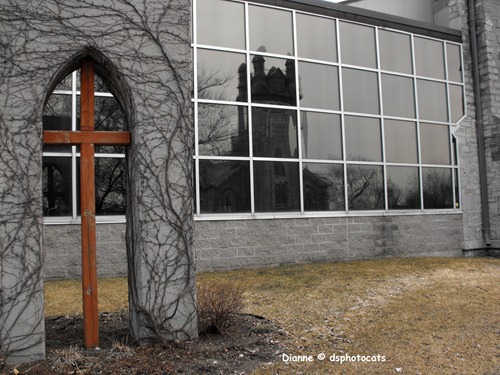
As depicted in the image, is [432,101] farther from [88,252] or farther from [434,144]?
[88,252]

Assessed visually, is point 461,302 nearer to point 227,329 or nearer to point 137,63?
point 227,329

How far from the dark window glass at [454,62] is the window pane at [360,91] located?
2936 mm

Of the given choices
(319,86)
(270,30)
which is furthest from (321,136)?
(270,30)

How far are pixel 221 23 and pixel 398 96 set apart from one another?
5.31 m

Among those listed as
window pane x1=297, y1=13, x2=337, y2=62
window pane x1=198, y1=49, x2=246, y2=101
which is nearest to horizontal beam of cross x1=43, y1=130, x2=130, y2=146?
window pane x1=198, y1=49, x2=246, y2=101

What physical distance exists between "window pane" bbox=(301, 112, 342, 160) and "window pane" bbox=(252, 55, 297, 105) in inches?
→ 25.3

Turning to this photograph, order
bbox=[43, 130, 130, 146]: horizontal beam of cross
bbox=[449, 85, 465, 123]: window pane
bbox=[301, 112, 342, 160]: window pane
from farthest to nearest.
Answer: bbox=[449, 85, 465, 123]: window pane < bbox=[301, 112, 342, 160]: window pane < bbox=[43, 130, 130, 146]: horizontal beam of cross

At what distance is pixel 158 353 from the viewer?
390 cm

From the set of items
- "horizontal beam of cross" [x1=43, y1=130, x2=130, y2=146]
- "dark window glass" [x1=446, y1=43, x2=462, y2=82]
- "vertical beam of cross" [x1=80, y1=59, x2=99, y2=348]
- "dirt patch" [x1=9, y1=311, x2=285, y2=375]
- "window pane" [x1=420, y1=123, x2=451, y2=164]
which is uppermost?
"dark window glass" [x1=446, y1=43, x2=462, y2=82]

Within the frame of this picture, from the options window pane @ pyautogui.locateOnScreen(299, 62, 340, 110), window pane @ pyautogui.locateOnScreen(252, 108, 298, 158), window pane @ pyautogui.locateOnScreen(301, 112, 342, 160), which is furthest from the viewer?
window pane @ pyautogui.locateOnScreen(299, 62, 340, 110)

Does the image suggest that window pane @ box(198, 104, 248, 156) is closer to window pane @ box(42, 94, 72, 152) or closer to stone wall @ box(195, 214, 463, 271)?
stone wall @ box(195, 214, 463, 271)

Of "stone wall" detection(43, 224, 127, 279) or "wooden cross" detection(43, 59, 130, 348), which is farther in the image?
"stone wall" detection(43, 224, 127, 279)

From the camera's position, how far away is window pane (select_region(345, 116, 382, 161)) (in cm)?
1085

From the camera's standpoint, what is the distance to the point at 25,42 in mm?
3902
